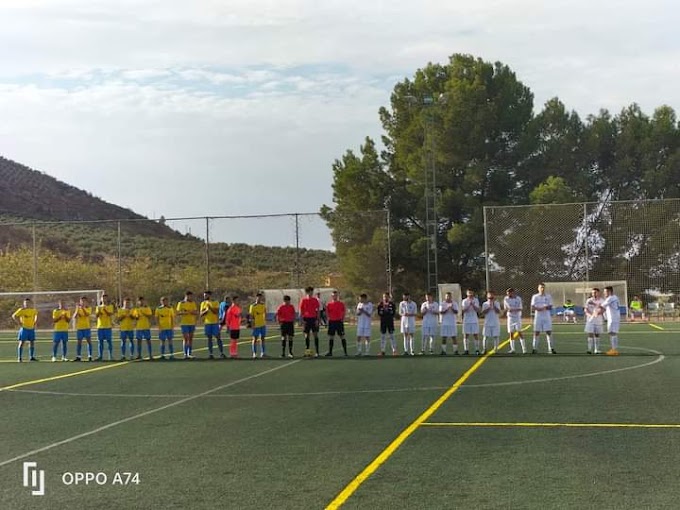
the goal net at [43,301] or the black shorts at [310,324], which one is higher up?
the goal net at [43,301]

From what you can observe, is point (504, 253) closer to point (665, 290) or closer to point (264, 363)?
point (665, 290)

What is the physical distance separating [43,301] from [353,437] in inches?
1245

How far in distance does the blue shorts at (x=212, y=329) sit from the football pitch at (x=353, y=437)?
3.80 meters

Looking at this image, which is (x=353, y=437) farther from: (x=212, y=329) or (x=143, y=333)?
(x=143, y=333)

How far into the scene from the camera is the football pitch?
7316 millimetres

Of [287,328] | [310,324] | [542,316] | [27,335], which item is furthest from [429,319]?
[27,335]

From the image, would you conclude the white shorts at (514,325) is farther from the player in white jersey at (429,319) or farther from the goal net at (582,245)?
the goal net at (582,245)

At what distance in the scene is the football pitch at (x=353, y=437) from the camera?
7316 millimetres

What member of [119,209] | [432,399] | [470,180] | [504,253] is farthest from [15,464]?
[119,209]

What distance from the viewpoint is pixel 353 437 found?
9.82 meters

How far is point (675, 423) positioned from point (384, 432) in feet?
12.1

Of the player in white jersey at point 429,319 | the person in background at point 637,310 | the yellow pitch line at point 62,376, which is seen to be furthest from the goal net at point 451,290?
the yellow pitch line at point 62,376

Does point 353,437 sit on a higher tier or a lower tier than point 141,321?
lower

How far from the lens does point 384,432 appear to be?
10109mm
